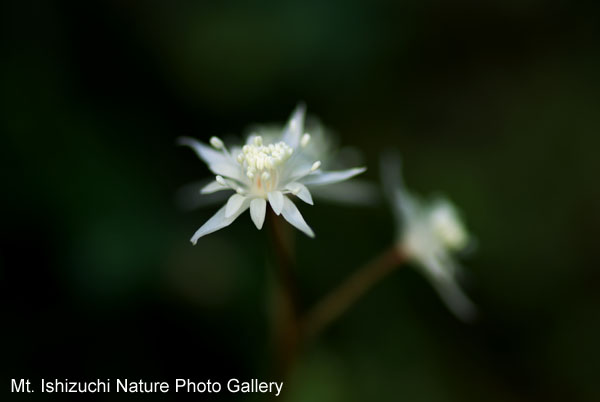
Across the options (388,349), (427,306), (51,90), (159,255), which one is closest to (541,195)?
(427,306)

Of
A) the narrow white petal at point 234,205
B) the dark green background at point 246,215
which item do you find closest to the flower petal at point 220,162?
the narrow white petal at point 234,205

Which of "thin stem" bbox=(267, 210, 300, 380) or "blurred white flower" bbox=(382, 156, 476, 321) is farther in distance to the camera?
"blurred white flower" bbox=(382, 156, 476, 321)

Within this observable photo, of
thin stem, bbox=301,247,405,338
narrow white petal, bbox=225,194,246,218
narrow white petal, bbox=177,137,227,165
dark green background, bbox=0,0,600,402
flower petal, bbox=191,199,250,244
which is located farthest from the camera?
dark green background, bbox=0,0,600,402

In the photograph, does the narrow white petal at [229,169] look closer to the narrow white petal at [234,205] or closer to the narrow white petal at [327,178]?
the narrow white petal at [234,205]

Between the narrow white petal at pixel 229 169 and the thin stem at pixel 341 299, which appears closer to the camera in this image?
the narrow white petal at pixel 229 169

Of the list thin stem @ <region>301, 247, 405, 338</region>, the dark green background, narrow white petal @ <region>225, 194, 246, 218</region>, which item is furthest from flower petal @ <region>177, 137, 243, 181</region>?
the dark green background

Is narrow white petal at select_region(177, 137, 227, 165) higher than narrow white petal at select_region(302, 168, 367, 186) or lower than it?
higher

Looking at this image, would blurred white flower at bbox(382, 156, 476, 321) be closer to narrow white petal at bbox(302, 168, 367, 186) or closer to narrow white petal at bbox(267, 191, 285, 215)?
narrow white petal at bbox(302, 168, 367, 186)

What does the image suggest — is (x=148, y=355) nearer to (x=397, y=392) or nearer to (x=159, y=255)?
(x=159, y=255)
